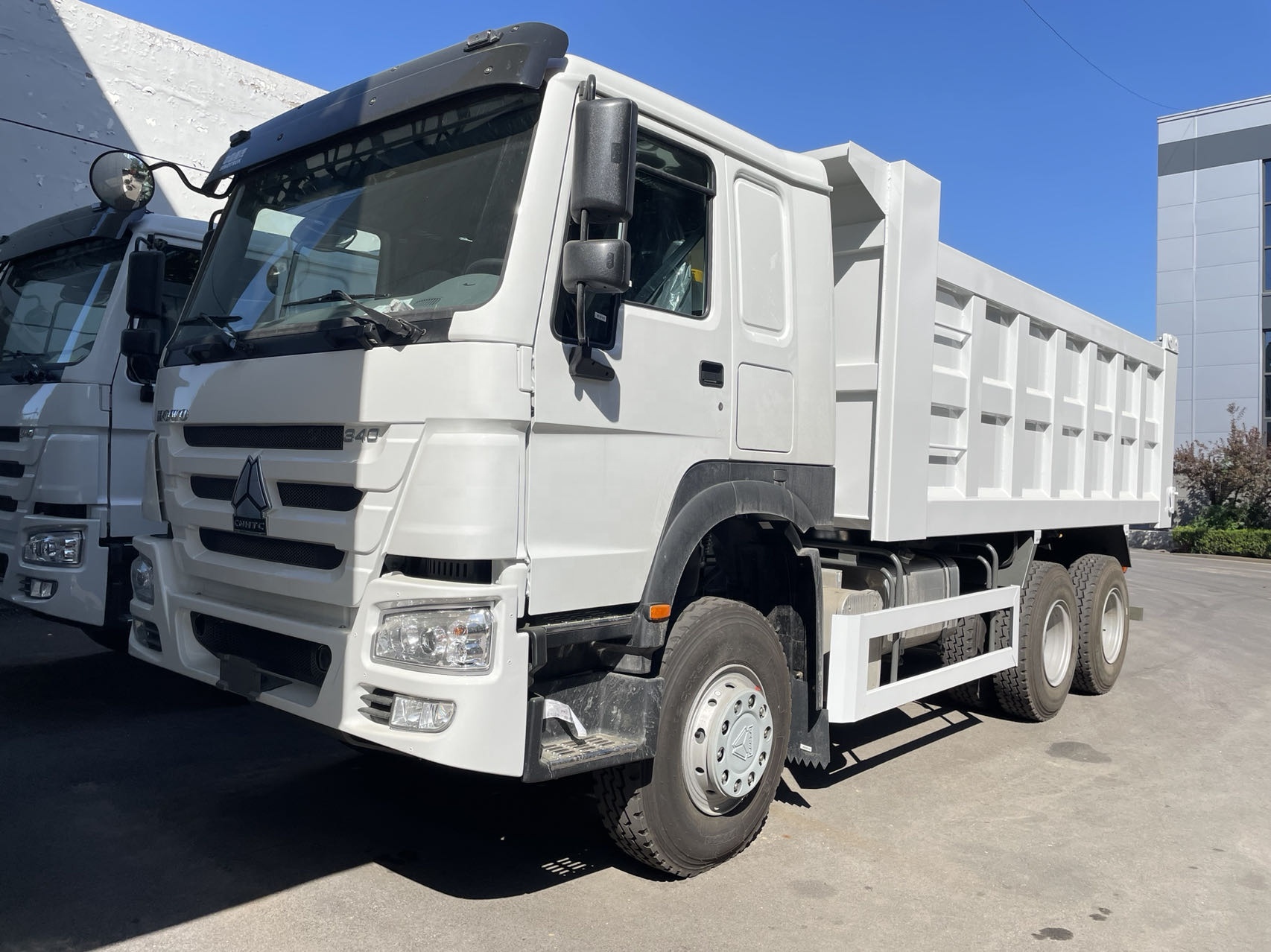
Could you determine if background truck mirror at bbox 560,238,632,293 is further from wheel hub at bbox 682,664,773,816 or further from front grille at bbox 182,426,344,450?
wheel hub at bbox 682,664,773,816

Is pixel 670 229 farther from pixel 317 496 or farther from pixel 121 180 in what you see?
pixel 121 180

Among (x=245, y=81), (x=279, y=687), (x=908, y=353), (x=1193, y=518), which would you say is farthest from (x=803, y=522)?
(x=1193, y=518)

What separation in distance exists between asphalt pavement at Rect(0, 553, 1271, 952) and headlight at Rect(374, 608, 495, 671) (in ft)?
3.26

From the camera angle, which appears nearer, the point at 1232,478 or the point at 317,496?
the point at 317,496

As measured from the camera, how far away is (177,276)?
6.20 m

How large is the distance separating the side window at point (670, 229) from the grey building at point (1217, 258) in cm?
2930

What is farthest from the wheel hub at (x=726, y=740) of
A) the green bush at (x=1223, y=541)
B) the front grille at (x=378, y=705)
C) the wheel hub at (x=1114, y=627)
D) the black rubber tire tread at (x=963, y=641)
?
the green bush at (x=1223, y=541)

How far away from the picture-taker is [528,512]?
3271mm

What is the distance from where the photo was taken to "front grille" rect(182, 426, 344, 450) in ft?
11.5

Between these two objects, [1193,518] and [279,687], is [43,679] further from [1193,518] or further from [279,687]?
[1193,518]

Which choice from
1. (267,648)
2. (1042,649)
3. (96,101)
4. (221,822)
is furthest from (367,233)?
(96,101)

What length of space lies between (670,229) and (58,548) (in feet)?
13.1

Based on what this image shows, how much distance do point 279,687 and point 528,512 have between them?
46.9 inches

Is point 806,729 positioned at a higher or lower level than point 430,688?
lower
